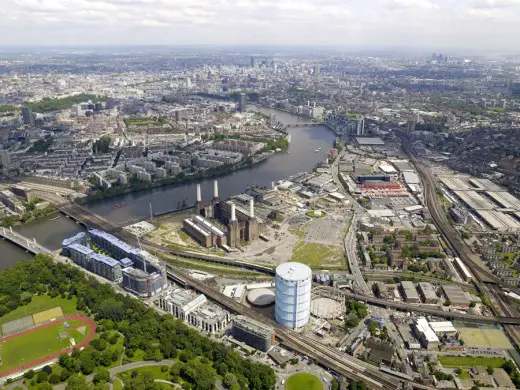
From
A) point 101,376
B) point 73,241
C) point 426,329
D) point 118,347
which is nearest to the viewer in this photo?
point 101,376

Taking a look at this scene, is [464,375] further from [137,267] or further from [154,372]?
[137,267]

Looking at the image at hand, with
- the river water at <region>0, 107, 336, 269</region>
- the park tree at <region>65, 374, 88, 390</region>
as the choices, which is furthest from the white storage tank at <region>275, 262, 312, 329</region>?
the river water at <region>0, 107, 336, 269</region>

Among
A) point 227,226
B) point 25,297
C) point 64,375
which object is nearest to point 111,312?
point 64,375

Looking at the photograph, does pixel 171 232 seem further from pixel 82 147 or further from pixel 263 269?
pixel 82 147

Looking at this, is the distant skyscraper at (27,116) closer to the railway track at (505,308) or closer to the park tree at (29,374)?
the park tree at (29,374)

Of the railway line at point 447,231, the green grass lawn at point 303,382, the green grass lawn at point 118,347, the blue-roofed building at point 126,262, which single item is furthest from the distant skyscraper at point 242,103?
the green grass lawn at point 303,382
